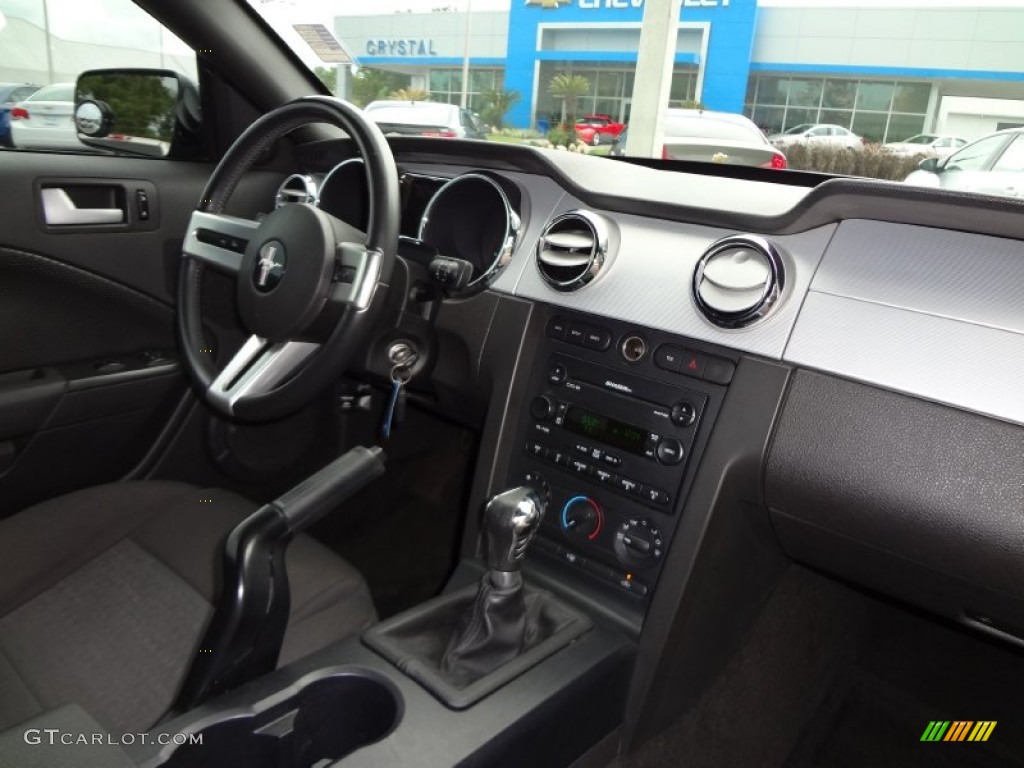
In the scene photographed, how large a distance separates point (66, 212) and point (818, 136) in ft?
5.10

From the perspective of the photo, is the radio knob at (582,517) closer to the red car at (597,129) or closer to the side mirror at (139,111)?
the red car at (597,129)

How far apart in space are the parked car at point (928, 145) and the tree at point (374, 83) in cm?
111

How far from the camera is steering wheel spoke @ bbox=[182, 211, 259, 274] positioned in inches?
49.9

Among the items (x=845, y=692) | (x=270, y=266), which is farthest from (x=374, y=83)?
(x=845, y=692)

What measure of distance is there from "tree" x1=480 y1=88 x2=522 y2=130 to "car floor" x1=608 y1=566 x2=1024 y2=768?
1.37 metres

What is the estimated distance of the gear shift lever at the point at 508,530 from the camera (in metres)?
1.06

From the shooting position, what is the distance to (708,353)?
1.17 metres

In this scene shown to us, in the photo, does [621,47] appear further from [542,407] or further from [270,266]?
[270,266]

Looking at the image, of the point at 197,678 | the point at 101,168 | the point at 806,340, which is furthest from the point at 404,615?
the point at 101,168

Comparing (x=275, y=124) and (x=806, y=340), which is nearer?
(x=806, y=340)

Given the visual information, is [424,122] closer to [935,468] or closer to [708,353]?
[708,353]

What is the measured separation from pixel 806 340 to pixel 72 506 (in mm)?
1267

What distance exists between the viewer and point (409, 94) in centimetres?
251

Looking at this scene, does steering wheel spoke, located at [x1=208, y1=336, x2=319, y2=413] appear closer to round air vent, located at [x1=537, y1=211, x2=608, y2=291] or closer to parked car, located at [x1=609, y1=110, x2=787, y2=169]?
round air vent, located at [x1=537, y1=211, x2=608, y2=291]
